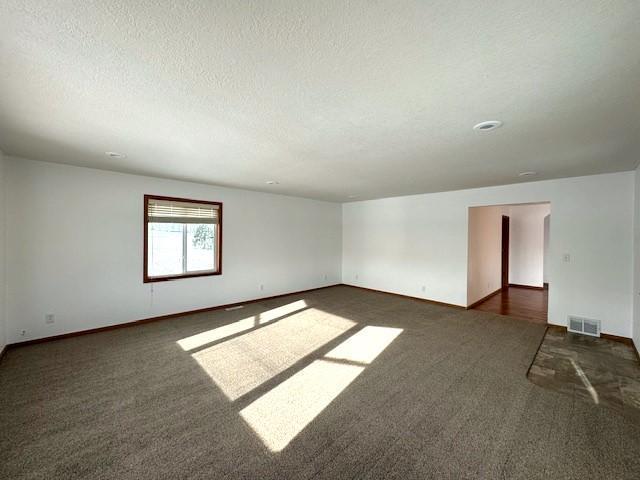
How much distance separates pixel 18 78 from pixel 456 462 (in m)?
3.61

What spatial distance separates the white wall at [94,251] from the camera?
11.1ft

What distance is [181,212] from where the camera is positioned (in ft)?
15.7

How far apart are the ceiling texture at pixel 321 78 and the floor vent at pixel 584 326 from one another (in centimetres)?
249

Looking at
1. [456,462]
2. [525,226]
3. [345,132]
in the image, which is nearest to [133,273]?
[345,132]

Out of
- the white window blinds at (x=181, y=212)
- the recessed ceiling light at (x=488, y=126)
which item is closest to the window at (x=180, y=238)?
the white window blinds at (x=181, y=212)

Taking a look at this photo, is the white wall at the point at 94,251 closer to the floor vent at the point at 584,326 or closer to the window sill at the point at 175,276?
the window sill at the point at 175,276

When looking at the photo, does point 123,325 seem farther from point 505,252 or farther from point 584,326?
point 505,252

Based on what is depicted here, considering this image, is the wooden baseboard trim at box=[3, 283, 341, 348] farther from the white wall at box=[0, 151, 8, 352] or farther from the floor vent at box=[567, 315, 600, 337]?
the floor vent at box=[567, 315, 600, 337]

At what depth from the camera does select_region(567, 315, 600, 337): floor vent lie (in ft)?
13.0

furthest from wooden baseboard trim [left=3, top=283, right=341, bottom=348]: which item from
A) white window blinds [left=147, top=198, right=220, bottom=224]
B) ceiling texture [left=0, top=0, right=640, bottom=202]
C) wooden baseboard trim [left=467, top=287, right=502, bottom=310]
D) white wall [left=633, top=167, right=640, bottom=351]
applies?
white wall [left=633, top=167, right=640, bottom=351]

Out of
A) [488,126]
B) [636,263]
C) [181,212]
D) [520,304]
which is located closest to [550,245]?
[636,263]

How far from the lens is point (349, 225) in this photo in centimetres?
766

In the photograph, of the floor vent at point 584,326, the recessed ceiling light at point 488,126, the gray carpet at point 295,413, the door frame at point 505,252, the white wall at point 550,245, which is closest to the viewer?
the gray carpet at point 295,413

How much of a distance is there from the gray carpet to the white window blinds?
6.47 ft
